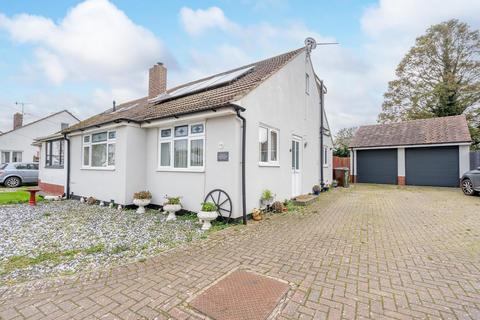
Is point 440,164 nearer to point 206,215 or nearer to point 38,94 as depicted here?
point 206,215

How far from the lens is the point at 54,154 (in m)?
12.8

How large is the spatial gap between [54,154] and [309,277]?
14836 mm

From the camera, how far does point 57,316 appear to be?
2.43 metres

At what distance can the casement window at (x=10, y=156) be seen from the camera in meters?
23.3

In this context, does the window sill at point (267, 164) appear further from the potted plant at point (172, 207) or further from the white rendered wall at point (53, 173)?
the white rendered wall at point (53, 173)

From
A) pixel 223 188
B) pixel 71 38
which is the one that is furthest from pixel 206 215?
pixel 71 38

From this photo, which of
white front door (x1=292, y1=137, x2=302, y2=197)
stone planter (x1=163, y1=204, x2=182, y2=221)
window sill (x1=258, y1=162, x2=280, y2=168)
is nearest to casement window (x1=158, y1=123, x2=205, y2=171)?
stone planter (x1=163, y1=204, x2=182, y2=221)

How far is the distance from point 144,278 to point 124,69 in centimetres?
1645

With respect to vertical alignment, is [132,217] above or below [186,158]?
below

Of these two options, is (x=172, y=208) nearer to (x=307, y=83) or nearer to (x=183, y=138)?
(x=183, y=138)

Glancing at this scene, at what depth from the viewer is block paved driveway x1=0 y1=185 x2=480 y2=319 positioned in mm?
2538

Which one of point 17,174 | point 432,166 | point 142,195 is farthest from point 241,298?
point 17,174

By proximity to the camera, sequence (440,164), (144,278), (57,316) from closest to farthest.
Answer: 1. (57,316)
2. (144,278)
3. (440,164)

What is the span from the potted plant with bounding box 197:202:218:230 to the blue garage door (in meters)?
16.5
